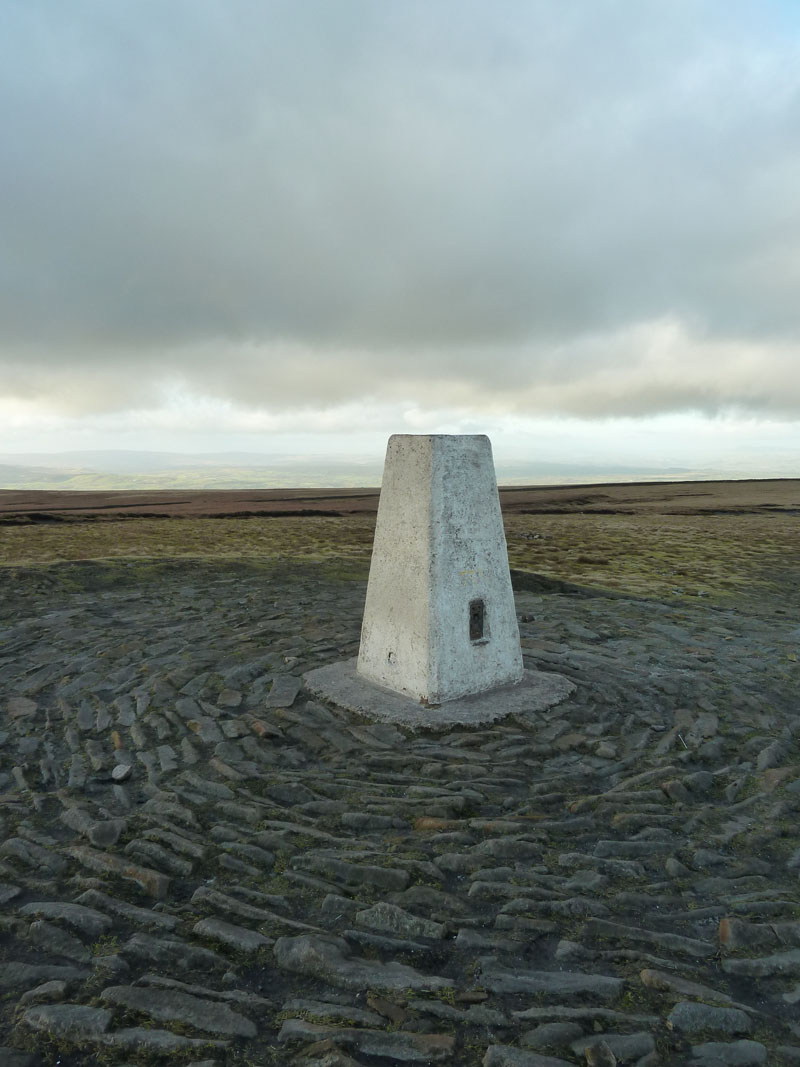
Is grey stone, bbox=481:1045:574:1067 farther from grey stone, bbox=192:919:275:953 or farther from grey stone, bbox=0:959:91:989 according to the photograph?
grey stone, bbox=0:959:91:989

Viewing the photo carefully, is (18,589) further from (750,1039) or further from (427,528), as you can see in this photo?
(750,1039)

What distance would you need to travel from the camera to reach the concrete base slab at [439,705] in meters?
8.58

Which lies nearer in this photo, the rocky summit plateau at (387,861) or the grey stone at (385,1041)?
the grey stone at (385,1041)

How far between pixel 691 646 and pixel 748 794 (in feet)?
18.5

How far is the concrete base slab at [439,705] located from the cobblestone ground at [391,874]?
8.9 inches

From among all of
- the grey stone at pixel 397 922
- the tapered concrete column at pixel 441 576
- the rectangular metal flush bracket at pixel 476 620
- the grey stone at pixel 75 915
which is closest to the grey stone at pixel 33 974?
the grey stone at pixel 75 915

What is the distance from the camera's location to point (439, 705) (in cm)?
889

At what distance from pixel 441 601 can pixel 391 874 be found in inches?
154

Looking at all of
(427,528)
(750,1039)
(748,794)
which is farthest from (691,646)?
(750,1039)

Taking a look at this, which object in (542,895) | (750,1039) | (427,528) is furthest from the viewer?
(427,528)

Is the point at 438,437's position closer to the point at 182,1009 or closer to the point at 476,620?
the point at 476,620

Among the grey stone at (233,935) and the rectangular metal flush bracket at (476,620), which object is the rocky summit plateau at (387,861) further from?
the rectangular metal flush bracket at (476,620)

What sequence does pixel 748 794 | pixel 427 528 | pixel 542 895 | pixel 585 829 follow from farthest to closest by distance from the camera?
pixel 427 528, pixel 748 794, pixel 585 829, pixel 542 895

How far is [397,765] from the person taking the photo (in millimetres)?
7512
